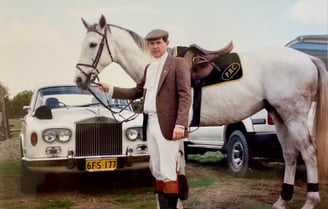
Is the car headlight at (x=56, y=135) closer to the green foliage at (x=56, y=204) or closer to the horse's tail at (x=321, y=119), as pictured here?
the green foliage at (x=56, y=204)

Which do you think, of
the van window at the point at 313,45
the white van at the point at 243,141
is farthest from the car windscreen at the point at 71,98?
the van window at the point at 313,45

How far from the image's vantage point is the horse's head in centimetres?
186

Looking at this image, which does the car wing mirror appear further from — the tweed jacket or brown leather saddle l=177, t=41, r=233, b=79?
brown leather saddle l=177, t=41, r=233, b=79

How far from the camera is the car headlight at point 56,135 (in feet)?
6.11

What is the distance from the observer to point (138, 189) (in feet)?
6.64

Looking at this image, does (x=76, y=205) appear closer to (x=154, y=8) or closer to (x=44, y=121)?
(x=44, y=121)

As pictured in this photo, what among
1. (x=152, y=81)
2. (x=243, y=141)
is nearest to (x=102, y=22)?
(x=152, y=81)

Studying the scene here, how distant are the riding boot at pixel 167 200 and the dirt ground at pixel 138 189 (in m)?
0.13

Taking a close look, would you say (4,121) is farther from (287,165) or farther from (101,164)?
(287,165)

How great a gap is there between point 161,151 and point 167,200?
0.25 m

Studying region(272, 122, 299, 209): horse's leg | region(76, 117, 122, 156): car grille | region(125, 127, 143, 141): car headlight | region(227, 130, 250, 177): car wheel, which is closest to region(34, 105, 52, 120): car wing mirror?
region(76, 117, 122, 156): car grille

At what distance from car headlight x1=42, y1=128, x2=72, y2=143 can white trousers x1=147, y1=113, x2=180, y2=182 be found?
1.27 ft

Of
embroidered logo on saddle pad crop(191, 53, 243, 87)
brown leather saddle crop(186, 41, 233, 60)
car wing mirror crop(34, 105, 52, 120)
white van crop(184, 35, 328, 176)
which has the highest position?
brown leather saddle crop(186, 41, 233, 60)

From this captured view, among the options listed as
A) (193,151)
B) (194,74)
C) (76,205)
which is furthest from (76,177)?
(194,74)
